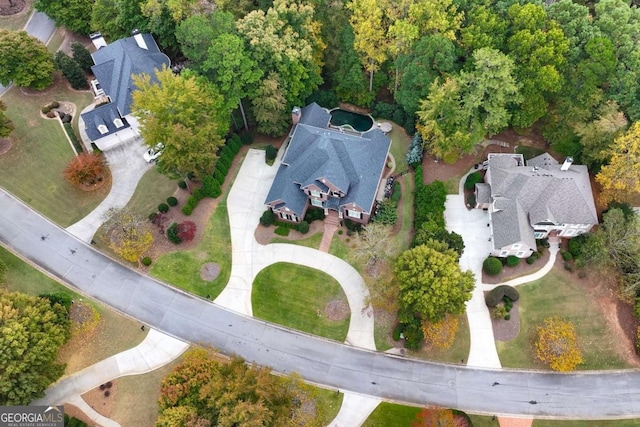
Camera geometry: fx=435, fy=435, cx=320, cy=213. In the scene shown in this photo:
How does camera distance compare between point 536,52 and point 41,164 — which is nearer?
point 536,52

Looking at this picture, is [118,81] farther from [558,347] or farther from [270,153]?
[558,347]

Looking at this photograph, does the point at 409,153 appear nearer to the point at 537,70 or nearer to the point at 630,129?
the point at 537,70

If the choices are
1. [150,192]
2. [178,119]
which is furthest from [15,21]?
[178,119]

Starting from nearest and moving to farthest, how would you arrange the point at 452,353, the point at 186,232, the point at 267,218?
1. the point at 452,353
2. the point at 186,232
3. the point at 267,218

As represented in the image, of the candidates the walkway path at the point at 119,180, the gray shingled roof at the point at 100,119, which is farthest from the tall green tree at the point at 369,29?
the gray shingled roof at the point at 100,119

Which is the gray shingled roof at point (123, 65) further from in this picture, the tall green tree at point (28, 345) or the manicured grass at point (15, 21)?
the tall green tree at point (28, 345)
